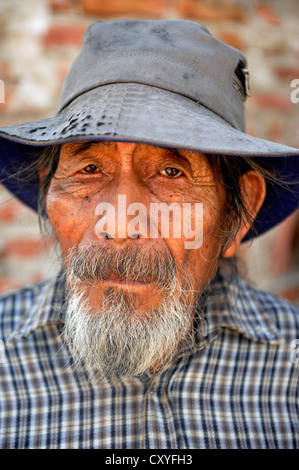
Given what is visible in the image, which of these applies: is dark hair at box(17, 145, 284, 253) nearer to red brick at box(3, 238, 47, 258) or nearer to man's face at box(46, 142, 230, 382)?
man's face at box(46, 142, 230, 382)

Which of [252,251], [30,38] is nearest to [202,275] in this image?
[252,251]

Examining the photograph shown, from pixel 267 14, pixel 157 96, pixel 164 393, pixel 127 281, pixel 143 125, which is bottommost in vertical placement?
pixel 164 393

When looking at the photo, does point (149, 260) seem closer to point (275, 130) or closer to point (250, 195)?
point (250, 195)

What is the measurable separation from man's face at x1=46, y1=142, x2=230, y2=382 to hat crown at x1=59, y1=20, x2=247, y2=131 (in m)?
0.15

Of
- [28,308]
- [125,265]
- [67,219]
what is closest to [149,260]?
[125,265]

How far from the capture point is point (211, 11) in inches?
90.0

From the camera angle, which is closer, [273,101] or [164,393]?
[164,393]

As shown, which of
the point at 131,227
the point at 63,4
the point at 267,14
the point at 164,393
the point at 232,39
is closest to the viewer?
the point at 131,227

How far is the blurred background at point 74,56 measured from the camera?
2.11 m

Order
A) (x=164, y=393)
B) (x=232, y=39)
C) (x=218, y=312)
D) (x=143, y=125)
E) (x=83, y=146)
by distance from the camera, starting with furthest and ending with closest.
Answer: (x=232, y=39)
(x=218, y=312)
(x=164, y=393)
(x=83, y=146)
(x=143, y=125)

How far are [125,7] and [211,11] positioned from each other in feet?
1.44

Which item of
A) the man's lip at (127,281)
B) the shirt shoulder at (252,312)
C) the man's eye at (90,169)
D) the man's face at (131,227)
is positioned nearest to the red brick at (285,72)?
the shirt shoulder at (252,312)

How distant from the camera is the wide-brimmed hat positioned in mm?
1057

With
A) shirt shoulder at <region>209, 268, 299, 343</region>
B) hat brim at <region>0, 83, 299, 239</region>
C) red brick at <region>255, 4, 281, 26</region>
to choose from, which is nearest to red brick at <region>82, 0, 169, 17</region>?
red brick at <region>255, 4, 281, 26</region>
